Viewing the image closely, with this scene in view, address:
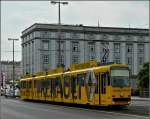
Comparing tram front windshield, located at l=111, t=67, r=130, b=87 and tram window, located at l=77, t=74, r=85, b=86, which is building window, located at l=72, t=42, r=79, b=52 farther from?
tram front windshield, located at l=111, t=67, r=130, b=87

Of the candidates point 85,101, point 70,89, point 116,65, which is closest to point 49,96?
point 70,89

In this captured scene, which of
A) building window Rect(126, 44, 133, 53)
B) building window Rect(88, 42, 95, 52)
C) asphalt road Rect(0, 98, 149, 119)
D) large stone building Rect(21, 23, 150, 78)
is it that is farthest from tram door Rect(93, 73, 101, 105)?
building window Rect(126, 44, 133, 53)

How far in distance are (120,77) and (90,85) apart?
9.33ft

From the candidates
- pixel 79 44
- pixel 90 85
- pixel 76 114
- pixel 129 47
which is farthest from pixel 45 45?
pixel 76 114

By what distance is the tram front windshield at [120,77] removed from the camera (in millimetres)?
33322

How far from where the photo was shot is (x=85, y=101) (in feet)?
120

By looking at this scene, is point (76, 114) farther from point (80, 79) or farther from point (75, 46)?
point (75, 46)

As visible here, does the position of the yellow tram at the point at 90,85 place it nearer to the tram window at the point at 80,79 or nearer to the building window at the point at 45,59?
the tram window at the point at 80,79

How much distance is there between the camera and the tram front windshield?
33322mm

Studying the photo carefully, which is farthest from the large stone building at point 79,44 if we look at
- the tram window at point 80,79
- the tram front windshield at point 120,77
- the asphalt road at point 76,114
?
the asphalt road at point 76,114

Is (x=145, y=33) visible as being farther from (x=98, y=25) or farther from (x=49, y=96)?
(x=49, y=96)

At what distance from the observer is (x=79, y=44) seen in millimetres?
112188

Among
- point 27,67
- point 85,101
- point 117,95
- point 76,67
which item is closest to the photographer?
point 117,95

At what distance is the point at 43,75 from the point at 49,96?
398cm
